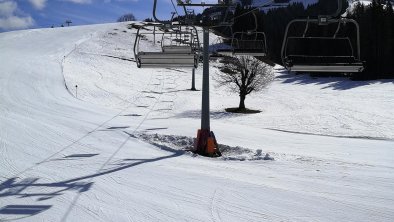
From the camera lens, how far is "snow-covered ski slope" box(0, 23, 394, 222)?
823cm

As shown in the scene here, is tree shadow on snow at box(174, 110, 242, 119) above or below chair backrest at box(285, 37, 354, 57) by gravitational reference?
below

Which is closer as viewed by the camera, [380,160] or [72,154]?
[72,154]

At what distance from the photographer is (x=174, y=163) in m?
12.0

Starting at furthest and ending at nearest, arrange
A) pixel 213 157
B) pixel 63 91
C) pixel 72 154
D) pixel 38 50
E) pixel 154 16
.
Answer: pixel 38 50
pixel 63 91
pixel 213 157
pixel 72 154
pixel 154 16

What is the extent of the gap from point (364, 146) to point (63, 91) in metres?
20.1

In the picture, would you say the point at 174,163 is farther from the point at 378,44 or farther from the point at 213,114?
the point at 378,44

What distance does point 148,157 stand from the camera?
12.6 metres

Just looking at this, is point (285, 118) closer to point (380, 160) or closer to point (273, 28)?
point (380, 160)

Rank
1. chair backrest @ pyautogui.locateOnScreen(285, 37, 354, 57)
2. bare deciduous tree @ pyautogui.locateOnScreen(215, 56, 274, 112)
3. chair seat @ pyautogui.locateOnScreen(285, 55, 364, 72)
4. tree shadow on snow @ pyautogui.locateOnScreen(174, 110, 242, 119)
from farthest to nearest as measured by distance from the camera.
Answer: bare deciduous tree @ pyautogui.locateOnScreen(215, 56, 274, 112)
tree shadow on snow @ pyautogui.locateOnScreen(174, 110, 242, 119)
chair backrest @ pyautogui.locateOnScreen(285, 37, 354, 57)
chair seat @ pyautogui.locateOnScreen(285, 55, 364, 72)

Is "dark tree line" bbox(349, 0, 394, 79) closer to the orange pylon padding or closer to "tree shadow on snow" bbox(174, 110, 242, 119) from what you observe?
"tree shadow on snow" bbox(174, 110, 242, 119)

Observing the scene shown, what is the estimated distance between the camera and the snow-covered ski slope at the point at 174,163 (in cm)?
823

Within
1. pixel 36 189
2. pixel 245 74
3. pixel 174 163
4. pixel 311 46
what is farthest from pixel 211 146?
pixel 245 74

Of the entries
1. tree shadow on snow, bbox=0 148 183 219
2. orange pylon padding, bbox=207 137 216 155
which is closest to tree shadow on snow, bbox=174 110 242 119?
orange pylon padding, bbox=207 137 216 155

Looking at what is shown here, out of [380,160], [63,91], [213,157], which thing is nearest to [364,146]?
[380,160]
